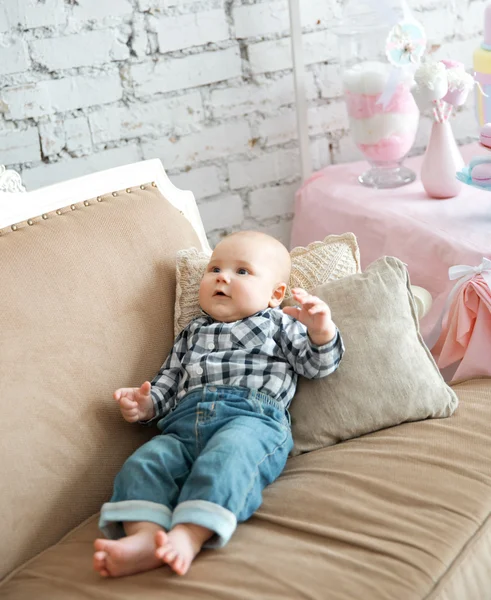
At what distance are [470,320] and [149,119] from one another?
96cm

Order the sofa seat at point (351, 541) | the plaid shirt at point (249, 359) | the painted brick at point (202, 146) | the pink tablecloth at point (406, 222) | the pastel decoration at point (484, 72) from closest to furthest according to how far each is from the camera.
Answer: the sofa seat at point (351, 541) → the plaid shirt at point (249, 359) → the pink tablecloth at point (406, 222) → the pastel decoration at point (484, 72) → the painted brick at point (202, 146)

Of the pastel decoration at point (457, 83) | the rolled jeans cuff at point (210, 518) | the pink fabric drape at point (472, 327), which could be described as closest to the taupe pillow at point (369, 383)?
the pink fabric drape at point (472, 327)

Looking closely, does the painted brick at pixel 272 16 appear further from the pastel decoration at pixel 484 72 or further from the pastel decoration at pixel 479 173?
the pastel decoration at pixel 479 173

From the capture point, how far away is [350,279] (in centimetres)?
145

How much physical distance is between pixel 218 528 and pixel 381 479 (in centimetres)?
28

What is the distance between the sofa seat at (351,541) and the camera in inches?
40.7

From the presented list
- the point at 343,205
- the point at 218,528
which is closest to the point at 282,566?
the point at 218,528

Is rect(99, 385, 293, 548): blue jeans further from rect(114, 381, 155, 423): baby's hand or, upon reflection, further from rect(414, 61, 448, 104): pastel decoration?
rect(414, 61, 448, 104): pastel decoration

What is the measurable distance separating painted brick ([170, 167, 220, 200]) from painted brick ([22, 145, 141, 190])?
14 cm

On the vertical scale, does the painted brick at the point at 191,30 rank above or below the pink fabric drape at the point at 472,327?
above

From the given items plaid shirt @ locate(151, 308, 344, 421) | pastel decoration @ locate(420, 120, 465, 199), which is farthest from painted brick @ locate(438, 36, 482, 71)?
plaid shirt @ locate(151, 308, 344, 421)

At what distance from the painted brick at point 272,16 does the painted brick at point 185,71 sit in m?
0.07

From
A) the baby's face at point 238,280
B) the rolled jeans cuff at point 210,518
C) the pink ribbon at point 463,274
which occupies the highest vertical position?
the baby's face at point 238,280

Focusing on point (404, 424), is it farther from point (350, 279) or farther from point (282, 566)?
point (282, 566)
